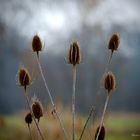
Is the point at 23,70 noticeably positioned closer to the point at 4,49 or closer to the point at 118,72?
the point at 118,72

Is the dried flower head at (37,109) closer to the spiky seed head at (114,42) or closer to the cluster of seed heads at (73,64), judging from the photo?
the cluster of seed heads at (73,64)

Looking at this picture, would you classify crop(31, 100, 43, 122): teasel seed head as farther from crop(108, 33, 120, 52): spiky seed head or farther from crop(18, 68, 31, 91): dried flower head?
crop(108, 33, 120, 52): spiky seed head

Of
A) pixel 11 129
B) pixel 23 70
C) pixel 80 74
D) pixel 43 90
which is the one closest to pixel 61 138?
pixel 43 90

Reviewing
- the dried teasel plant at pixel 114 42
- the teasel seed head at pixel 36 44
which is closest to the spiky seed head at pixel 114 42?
the dried teasel plant at pixel 114 42

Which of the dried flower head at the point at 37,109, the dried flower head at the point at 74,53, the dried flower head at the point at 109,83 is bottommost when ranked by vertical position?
the dried flower head at the point at 37,109

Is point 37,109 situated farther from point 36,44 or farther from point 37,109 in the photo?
point 36,44

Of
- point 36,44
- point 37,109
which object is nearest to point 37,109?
point 37,109

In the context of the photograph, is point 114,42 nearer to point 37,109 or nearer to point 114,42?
point 114,42

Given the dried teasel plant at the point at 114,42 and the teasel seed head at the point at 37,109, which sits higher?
the dried teasel plant at the point at 114,42

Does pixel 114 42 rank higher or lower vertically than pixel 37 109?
higher
